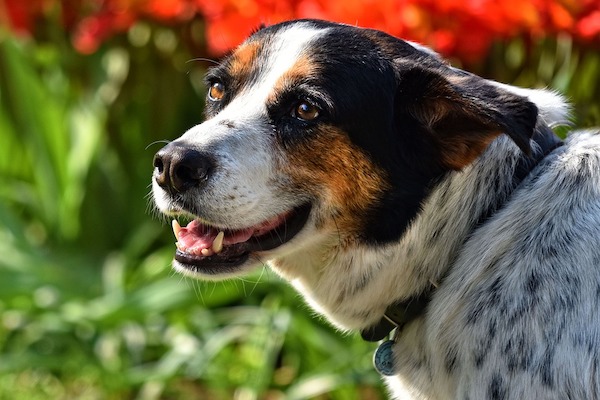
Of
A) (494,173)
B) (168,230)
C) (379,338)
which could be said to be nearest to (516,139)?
(494,173)

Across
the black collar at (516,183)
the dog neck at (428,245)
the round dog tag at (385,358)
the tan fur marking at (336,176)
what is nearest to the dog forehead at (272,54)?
the tan fur marking at (336,176)

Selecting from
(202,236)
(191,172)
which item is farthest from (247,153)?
(202,236)

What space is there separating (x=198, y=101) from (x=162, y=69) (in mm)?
287

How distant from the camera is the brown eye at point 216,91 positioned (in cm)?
288

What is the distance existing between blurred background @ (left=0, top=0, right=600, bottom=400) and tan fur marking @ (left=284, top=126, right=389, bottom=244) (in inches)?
39.0

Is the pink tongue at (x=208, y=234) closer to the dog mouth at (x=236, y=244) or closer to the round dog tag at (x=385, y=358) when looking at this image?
the dog mouth at (x=236, y=244)

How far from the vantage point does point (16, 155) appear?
548 centimetres

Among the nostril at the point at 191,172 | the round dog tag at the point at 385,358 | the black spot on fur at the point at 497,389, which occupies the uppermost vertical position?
the nostril at the point at 191,172

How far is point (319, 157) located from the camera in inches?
103

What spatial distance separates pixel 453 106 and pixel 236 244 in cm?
69

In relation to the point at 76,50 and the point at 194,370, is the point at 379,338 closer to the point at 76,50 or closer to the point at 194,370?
the point at 194,370

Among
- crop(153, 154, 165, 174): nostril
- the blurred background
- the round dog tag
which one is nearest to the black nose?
crop(153, 154, 165, 174): nostril

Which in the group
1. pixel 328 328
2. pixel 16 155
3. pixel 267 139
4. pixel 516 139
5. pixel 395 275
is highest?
pixel 516 139

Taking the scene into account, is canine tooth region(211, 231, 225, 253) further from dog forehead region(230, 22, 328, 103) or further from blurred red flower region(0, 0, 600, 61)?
blurred red flower region(0, 0, 600, 61)
